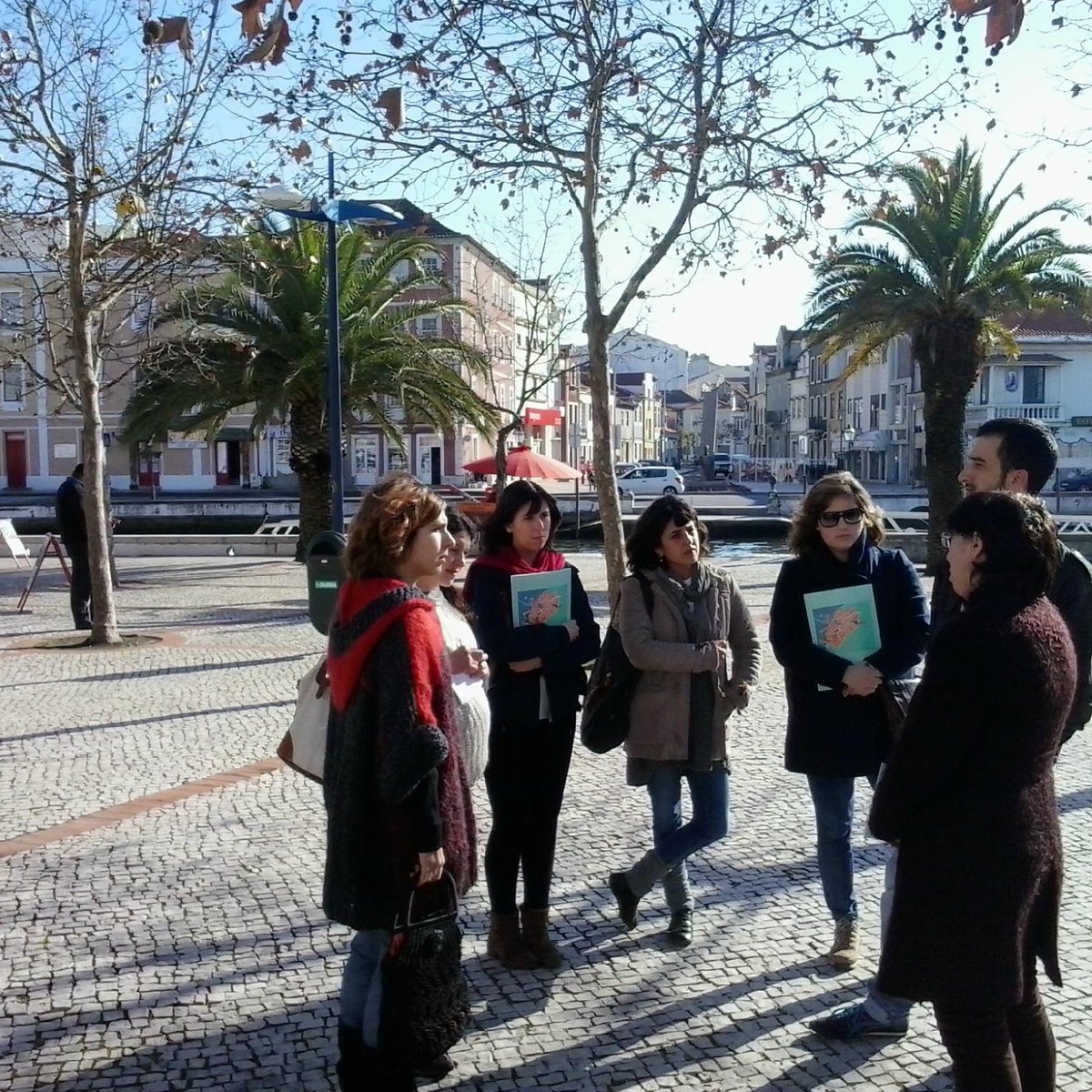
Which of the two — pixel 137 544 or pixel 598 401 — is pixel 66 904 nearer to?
pixel 598 401

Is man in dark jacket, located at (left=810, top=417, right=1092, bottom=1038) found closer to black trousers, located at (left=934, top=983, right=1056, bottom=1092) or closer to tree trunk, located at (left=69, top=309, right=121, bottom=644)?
black trousers, located at (left=934, top=983, right=1056, bottom=1092)

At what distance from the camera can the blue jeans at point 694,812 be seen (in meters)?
4.56

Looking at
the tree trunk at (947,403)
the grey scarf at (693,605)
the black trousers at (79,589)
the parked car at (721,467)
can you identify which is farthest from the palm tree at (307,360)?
the parked car at (721,467)

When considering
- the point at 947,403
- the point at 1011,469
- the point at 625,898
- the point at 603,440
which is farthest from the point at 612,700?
the point at 947,403

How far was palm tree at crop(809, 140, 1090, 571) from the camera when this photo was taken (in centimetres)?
2047

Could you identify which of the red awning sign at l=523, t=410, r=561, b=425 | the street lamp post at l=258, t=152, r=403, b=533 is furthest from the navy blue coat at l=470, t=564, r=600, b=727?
the red awning sign at l=523, t=410, r=561, b=425

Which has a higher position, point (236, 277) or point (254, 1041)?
point (236, 277)

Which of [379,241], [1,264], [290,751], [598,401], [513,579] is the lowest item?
[290,751]

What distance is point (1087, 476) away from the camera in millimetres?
51281

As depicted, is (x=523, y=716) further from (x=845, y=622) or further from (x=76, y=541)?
(x=76, y=541)

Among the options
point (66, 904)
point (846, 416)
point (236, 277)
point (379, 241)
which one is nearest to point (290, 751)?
point (66, 904)

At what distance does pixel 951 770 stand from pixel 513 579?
195cm

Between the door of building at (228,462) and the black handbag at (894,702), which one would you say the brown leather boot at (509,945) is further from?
the door of building at (228,462)

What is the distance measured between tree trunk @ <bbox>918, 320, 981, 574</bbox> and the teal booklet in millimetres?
17077
